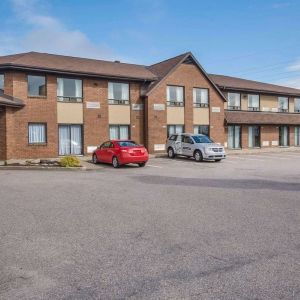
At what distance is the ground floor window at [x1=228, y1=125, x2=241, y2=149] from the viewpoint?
32.2m

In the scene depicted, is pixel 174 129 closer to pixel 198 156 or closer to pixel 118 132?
pixel 118 132

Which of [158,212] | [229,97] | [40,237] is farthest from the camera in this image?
[229,97]

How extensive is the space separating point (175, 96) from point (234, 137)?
297 inches

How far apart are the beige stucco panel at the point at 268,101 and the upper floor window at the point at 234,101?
292 centimetres

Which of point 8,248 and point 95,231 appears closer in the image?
point 8,248

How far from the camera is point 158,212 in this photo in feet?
26.2

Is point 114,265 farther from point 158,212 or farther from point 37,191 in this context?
point 37,191

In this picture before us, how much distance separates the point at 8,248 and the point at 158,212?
11.1 ft

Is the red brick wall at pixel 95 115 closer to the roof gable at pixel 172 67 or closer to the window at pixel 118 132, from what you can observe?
the window at pixel 118 132

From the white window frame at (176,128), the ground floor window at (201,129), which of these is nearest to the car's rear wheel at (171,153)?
the white window frame at (176,128)

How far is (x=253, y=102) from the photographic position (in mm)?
34781

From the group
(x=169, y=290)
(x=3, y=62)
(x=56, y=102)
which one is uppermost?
(x=3, y=62)

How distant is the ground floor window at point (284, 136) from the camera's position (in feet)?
118

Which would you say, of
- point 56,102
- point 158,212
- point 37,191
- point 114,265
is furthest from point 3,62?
point 114,265
